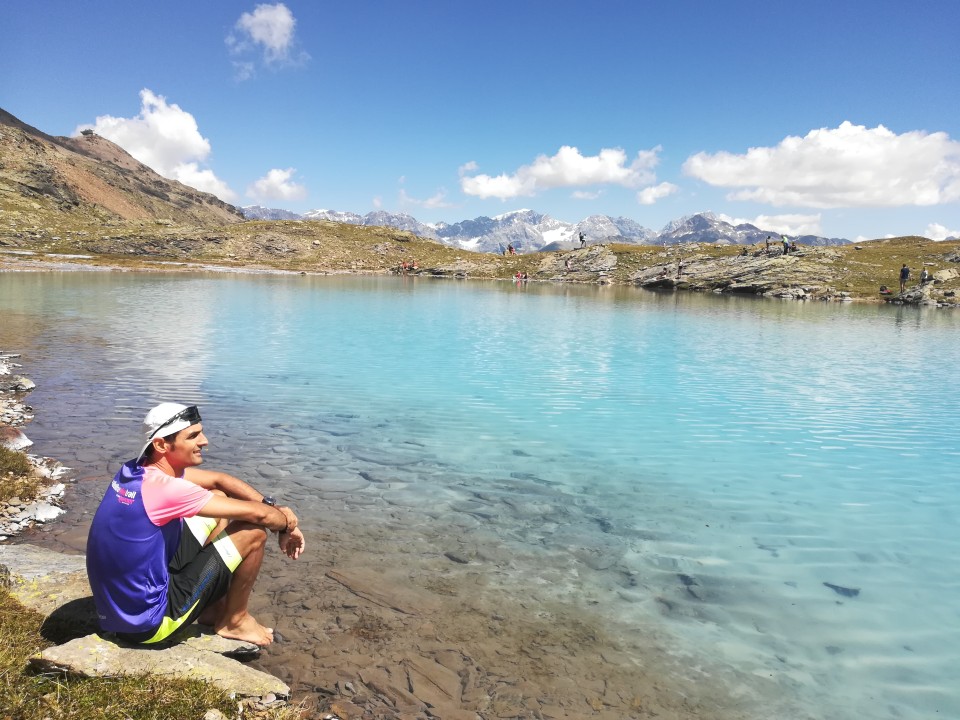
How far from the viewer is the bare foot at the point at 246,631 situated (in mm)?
7352

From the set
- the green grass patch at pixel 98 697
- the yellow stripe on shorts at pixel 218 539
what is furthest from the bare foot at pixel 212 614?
the green grass patch at pixel 98 697

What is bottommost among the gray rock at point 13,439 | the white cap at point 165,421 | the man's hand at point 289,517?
the gray rock at point 13,439

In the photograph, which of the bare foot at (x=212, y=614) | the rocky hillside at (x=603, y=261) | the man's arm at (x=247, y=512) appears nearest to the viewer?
the man's arm at (x=247, y=512)

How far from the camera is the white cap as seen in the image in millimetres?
6250

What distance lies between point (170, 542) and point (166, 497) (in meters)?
0.76

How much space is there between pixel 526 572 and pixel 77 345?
31.5 meters

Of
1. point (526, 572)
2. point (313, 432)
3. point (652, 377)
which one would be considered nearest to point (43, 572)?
point (526, 572)

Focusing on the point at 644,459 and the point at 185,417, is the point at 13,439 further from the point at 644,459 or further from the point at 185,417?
the point at 644,459

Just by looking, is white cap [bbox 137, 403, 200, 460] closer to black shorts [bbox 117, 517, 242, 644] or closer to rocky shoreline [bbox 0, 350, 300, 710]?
black shorts [bbox 117, 517, 242, 644]

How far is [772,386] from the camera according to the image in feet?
89.9

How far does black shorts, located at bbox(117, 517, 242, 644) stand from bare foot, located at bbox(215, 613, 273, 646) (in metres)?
0.47

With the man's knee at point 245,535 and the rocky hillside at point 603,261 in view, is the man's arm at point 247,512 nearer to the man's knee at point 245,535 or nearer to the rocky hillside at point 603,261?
the man's knee at point 245,535

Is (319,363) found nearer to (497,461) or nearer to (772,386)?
(497,461)

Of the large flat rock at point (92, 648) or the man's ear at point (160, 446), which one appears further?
the man's ear at point (160, 446)
